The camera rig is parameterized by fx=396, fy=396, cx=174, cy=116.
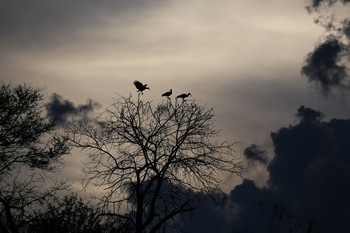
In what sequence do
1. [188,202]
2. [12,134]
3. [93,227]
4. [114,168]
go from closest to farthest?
[188,202], [114,168], [93,227], [12,134]

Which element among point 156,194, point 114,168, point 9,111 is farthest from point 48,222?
point 9,111

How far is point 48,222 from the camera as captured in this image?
17594 millimetres

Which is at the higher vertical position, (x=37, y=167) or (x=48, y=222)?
(x=37, y=167)

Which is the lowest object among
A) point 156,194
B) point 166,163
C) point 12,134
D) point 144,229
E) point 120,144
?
point 144,229

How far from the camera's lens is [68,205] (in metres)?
19.4

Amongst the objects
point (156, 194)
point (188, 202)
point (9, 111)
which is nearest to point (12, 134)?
point (9, 111)

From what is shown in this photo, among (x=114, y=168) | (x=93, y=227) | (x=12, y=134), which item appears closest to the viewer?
(x=114, y=168)

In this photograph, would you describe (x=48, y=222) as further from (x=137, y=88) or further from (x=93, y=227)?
(x=137, y=88)

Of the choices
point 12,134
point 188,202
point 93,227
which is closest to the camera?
point 188,202

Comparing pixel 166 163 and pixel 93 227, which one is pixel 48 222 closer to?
pixel 93 227

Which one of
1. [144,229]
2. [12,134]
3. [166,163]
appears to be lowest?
[144,229]

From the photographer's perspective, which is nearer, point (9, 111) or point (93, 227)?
point (93, 227)

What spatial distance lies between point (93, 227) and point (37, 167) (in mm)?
5102

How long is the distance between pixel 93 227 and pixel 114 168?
343cm
